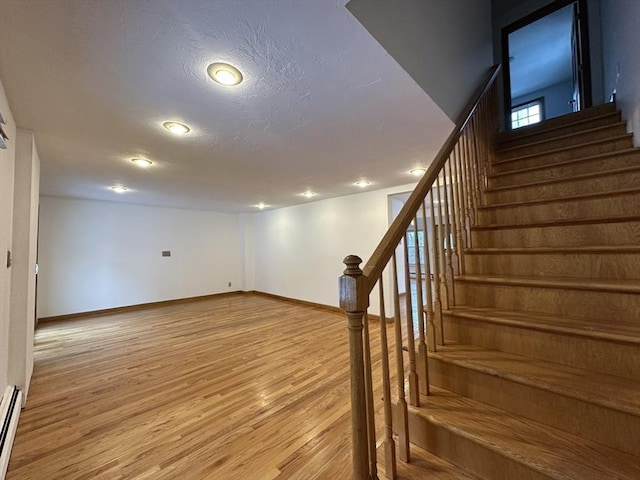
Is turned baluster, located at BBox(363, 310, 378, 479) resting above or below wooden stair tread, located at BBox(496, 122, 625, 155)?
below

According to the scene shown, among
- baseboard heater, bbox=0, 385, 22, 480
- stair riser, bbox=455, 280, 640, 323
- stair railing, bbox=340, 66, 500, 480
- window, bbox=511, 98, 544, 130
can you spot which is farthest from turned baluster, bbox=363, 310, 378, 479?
window, bbox=511, 98, 544, 130

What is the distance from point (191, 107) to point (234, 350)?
2.54 metres

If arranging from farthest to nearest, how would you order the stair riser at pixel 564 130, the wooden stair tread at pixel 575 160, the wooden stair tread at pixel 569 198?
the stair riser at pixel 564 130, the wooden stair tread at pixel 575 160, the wooden stair tread at pixel 569 198

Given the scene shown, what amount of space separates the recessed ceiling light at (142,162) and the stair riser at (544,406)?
3139 millimetres

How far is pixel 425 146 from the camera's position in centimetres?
250

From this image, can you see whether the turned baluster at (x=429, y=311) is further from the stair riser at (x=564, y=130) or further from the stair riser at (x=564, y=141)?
the stair riser at (x=564, y=130)

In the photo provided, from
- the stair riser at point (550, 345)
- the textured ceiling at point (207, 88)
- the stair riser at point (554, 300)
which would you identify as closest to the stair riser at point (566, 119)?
the textured ceiling at point (207, 88)

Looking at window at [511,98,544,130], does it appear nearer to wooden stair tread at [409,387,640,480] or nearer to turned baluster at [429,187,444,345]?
turned baluster at [429,187,444,345]

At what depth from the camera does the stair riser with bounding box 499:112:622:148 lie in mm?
2391

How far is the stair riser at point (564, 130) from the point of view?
7.84ft

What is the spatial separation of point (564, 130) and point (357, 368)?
10.8 feet

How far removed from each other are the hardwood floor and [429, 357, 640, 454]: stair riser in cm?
74

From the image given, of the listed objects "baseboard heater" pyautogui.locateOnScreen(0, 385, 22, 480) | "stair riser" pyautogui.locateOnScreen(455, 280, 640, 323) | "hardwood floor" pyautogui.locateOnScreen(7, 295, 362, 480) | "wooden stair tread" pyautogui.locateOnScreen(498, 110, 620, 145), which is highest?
"wooden stair tread" pyautogui.locateOnScreen(498, 110, 620, 145)

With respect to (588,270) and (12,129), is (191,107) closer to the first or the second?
(12,129)
